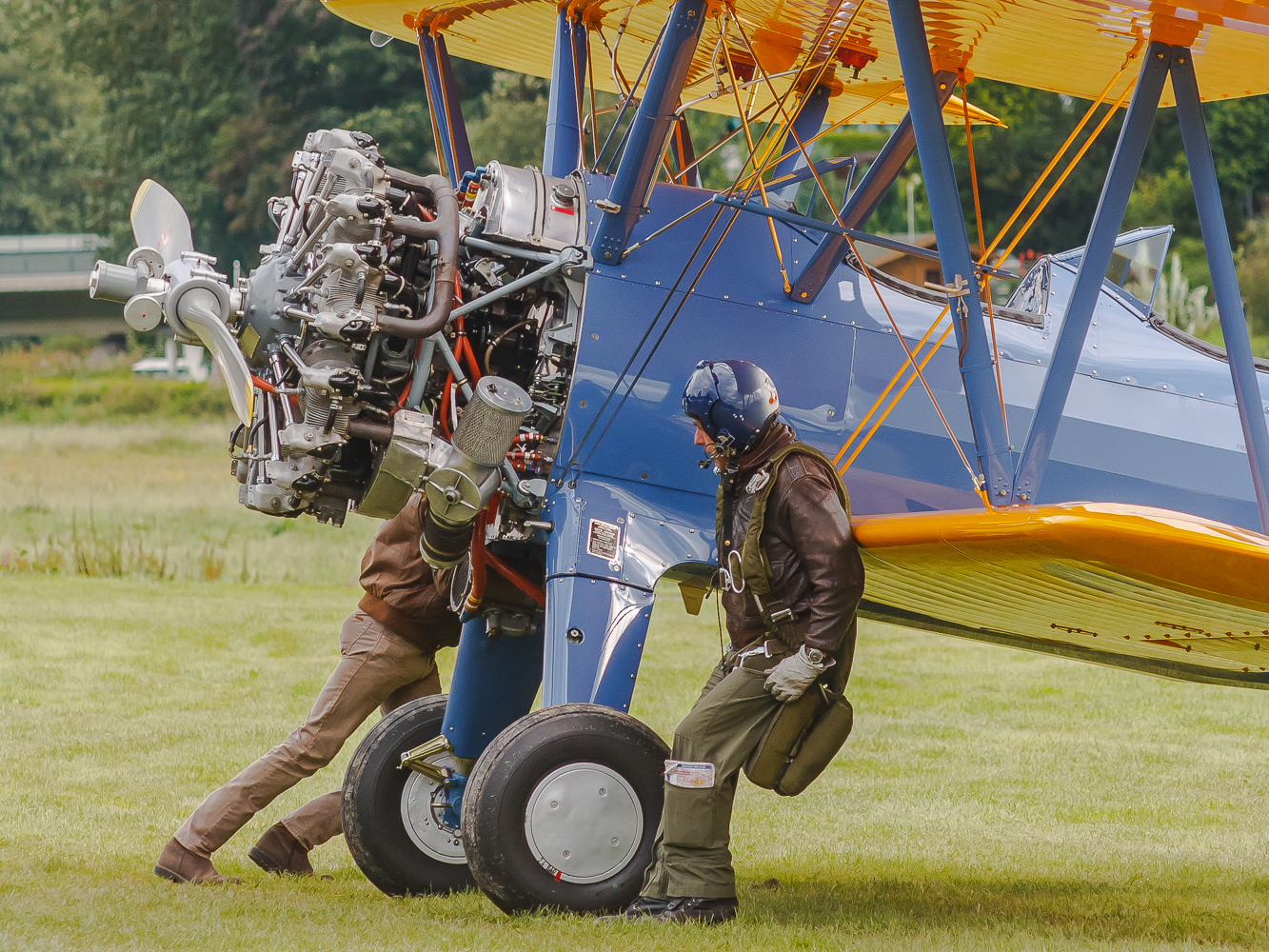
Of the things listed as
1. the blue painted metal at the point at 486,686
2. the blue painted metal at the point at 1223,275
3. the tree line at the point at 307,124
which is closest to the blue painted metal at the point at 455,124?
the blue painted metal at the point at 486,686

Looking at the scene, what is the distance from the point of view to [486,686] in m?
6.17

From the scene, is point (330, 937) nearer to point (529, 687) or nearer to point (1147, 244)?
point (529, 687)

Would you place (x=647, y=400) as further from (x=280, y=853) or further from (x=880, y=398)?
(x=280, y=853)

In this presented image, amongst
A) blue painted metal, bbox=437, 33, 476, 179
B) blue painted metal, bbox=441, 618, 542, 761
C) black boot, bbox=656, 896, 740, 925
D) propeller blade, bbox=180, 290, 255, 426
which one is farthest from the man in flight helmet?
blue painted metal, bbox=437, 33, 476, 179

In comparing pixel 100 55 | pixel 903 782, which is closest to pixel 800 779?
pixel 903 782

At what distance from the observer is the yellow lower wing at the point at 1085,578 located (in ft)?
14.7

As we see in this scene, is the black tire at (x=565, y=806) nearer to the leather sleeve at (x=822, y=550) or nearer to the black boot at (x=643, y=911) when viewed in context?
the black boot at (x=643, y=911)

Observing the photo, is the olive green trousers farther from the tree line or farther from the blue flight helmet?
the tree line

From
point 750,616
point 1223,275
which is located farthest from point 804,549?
point 1223,275

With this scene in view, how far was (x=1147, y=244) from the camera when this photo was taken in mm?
7152

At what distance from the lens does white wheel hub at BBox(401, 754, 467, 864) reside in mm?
6039

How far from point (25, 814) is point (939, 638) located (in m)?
10.2

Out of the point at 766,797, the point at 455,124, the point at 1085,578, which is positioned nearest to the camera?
the point at 1085,578

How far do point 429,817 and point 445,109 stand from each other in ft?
10.7
